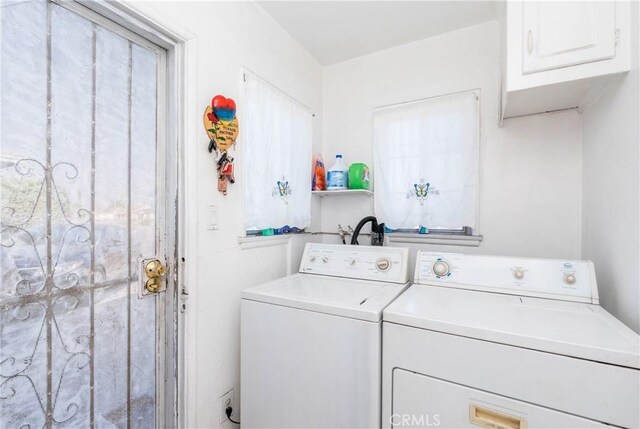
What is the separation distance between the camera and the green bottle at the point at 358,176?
2.28m

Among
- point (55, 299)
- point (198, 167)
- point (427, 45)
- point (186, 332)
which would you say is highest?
point (427, 45)

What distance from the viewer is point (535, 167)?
1.89 metres

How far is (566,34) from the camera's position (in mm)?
1241

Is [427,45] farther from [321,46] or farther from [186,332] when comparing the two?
[186,332]

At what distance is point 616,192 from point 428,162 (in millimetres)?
1033

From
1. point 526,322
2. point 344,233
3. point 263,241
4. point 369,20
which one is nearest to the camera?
point 526,322

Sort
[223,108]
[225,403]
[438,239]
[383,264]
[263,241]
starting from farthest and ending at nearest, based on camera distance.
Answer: [438,239]
[263,241]
[383,264]
[225,403]
[223,108]

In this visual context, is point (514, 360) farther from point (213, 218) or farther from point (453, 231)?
point (213, 218)

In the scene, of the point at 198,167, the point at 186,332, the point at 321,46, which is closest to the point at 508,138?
the point at 321,46

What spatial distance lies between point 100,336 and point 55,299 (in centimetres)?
24

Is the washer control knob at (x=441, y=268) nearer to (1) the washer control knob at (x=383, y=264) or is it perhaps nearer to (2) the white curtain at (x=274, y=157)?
(1) the washer control knob at (x=383, y=264)

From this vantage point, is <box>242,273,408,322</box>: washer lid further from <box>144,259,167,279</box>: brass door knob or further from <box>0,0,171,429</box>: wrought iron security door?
<box>0,0,171,429</box>: wrought iron security door

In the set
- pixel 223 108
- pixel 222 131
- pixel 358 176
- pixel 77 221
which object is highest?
pixel 223 108

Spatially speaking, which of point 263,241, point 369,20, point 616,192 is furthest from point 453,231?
point 369,20
